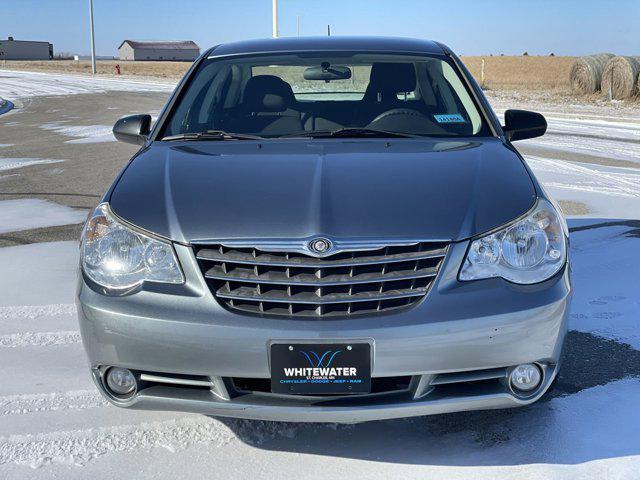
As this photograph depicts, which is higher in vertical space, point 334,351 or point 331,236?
point 331,236

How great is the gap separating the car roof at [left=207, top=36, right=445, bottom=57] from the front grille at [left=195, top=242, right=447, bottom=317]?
2125mm

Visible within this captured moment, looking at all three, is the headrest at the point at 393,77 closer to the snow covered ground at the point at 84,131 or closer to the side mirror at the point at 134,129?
the side mirror at the point at 134,129

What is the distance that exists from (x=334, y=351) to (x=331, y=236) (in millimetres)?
385

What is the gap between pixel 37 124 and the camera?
16375 millimetres

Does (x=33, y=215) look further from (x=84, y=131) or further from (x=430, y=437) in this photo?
(x=84, y=131)

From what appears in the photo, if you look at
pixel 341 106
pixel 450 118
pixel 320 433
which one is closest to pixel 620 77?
pixel 450 118

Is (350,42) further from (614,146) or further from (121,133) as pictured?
(614,146)

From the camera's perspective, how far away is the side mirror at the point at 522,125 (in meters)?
4.16

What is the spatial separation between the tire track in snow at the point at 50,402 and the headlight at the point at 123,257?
74cm

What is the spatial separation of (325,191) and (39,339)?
1988 mm

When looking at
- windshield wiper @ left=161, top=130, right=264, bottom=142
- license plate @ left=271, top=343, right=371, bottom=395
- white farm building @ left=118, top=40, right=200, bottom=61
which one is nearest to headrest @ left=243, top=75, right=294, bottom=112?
windshield wiper @ left=161, top=130, right=264, bottom=142

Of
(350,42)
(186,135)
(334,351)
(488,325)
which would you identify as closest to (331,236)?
(334,351)

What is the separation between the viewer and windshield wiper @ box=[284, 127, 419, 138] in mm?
3824

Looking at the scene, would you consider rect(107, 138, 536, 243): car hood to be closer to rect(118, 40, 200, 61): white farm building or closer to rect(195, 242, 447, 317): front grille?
rect(195, 242, 447, 317): front grille
